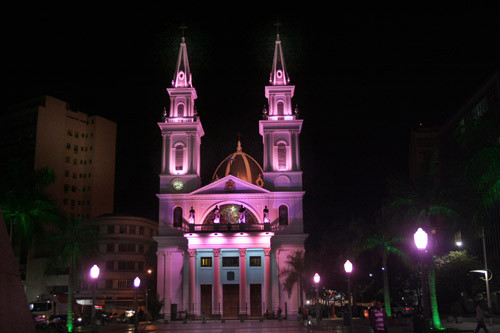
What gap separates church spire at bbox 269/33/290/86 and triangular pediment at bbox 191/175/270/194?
14.3 metres

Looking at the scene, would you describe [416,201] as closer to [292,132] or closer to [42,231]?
[42,231]

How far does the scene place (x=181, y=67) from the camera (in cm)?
7400

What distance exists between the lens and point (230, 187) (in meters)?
67.6

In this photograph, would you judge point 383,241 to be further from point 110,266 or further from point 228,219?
point 110,266

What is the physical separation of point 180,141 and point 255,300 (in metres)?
21.7

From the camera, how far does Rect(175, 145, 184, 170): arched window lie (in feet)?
231

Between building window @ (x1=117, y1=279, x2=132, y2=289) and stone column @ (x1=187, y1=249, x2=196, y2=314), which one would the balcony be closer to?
stone column @ (x1=187, y1=249, x2=196, y2=314)

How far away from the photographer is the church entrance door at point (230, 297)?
214 ft

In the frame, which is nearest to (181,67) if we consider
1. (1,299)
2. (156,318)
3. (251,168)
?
(251,168)

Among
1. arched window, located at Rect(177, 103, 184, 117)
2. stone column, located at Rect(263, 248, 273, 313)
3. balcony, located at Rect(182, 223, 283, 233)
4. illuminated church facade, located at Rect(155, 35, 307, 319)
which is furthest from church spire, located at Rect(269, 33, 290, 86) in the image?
stone column, located at Rect(263, 248, 273, 313)

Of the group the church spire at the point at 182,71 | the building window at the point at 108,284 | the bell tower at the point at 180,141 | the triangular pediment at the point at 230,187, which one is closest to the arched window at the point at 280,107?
the bell tower at the point at 180,141

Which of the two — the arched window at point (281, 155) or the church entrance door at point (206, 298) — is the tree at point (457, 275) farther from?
the church entrance door at point (206, 298)

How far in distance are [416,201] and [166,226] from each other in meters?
40.2

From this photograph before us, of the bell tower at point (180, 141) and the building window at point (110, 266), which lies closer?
the bell tower at point (180, 141)
